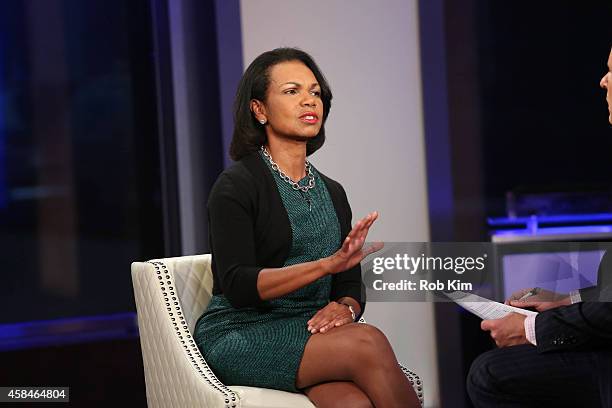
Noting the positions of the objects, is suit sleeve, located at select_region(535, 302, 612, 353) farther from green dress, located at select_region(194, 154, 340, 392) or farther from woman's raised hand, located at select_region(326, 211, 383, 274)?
green dress, located at select_region(194, 154, 340, 392)

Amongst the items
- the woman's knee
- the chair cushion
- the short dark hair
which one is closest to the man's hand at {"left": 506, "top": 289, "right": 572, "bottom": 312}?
the woman's knee

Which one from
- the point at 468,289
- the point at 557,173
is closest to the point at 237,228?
the point at 468,289

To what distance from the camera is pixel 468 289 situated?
89.4 inches

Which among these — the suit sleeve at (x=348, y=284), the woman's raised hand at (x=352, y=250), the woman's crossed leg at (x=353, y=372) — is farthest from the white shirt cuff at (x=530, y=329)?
the suit sleeve at (x=348, y=284)

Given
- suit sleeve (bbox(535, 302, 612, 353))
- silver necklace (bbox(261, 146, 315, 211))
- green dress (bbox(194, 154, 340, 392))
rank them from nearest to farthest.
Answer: suit sleeve (bbox(535, 302, 612, 353))
green dress (bbox(194, 154, 340, 392))
silver necklace (bbox(261, 146, 315, 211))

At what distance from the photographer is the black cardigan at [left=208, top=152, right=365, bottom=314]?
7.50 ft

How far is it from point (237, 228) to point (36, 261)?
7.53 ft

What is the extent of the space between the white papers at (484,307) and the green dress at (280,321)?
1.24ft

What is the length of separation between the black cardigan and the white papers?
29 centimetres

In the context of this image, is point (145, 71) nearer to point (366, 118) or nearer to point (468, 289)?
point (366, 118)

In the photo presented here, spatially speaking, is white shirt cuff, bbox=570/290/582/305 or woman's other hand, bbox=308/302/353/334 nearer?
white shirt cuff, bbox=570/290/582/305

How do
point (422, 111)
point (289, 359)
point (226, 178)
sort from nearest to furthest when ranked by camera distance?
1. point (289, 359)
2. point (226, 178)
3. point (422, 111)

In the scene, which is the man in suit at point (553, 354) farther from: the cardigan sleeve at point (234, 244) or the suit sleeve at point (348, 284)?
the cardigan sleeve at point (234, 244)

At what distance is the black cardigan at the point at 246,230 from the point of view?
2.29m
